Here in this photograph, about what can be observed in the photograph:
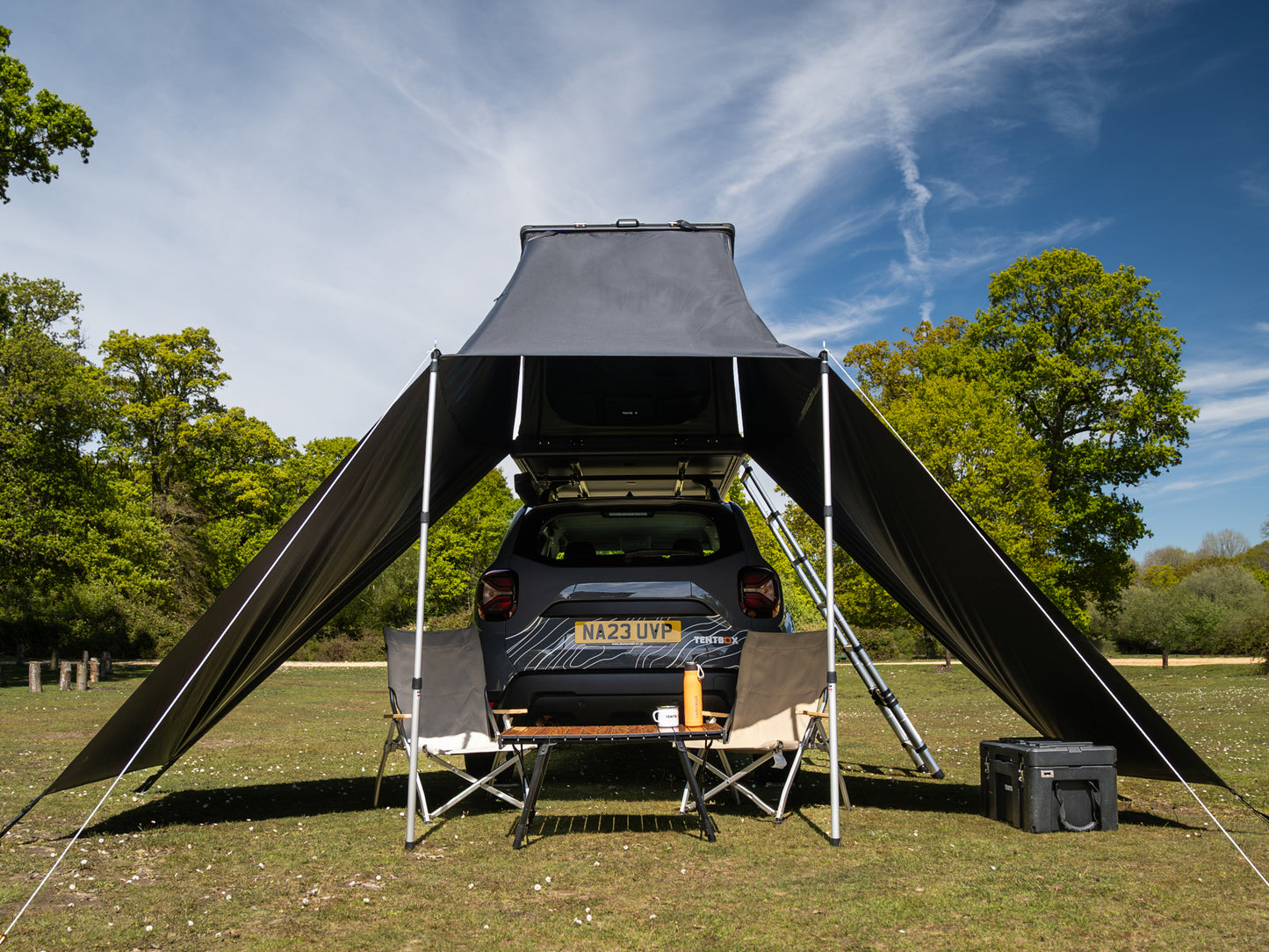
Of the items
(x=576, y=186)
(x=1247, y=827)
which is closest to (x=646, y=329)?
(x=1247, y=827)

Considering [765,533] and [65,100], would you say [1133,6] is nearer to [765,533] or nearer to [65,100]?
[765,533]

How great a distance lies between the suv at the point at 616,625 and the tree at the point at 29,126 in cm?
1618

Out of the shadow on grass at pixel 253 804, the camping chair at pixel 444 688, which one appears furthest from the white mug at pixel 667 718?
the shadow on grass at pixel 253 804

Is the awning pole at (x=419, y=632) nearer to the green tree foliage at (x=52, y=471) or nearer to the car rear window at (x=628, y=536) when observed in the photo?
the car rear window at (x=628, y=536)

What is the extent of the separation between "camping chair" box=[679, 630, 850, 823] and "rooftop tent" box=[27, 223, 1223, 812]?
999 mm

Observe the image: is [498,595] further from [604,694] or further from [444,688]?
[604,694]

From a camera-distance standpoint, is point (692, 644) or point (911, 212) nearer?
point (692, 644)

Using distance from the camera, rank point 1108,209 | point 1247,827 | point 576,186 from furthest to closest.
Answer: point 1108,209, point 576,186, point 1247,827

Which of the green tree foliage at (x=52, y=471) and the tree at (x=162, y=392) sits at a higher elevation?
the tree at (x=162, y=392)

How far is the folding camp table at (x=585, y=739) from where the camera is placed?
4.63 m

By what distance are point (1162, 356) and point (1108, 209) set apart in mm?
4586

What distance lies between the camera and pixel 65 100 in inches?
675

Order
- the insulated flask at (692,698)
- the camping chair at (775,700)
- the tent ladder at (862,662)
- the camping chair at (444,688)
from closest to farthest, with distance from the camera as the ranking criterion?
the insulated flask at (692,698) < the camping chair at (775,700) < the camping chair at (444,688) < the tent ladder at (862,662)

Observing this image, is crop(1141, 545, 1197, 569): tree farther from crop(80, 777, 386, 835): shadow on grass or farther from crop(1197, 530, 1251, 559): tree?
crop(80, 777, 386, 835): shadow on grass
